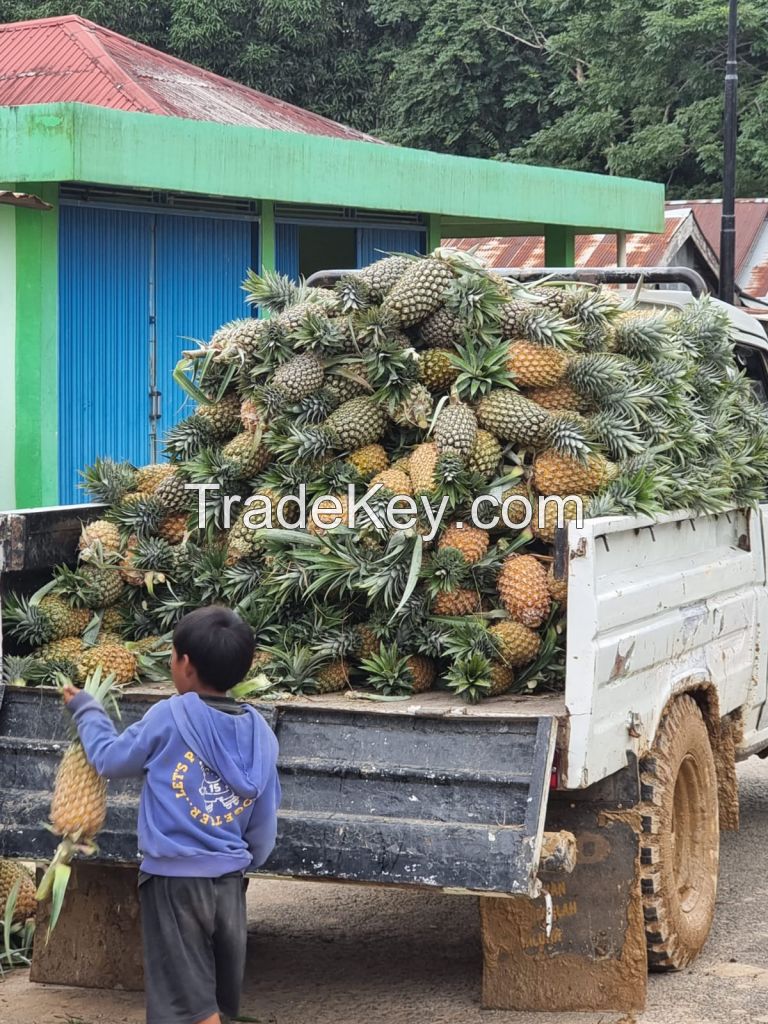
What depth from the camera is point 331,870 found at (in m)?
4.32

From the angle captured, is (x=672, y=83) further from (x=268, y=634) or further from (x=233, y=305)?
(x=268, y=634)

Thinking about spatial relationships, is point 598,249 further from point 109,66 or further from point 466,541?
point 466,541

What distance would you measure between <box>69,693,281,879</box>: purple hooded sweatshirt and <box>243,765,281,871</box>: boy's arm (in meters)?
0.04

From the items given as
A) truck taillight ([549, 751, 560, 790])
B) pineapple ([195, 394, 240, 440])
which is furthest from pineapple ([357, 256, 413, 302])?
truck taillight ([549, 751, 560, 790])

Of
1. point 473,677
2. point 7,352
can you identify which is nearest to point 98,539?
point 473,677

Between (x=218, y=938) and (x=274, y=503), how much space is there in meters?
1.94

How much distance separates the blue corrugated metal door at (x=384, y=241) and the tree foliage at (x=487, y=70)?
12.8 metres

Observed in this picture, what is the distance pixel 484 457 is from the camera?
5.25 metres

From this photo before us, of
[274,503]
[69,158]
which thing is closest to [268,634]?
[274,503]

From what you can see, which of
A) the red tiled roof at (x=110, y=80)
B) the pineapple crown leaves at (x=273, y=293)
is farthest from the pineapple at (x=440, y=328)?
the red tiled roof at (x=110, y=80)

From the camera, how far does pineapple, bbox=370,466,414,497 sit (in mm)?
5176

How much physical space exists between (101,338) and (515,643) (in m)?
7.51

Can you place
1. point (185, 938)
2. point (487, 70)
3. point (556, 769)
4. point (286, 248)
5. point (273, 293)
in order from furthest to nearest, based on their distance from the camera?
1. point (487, 70)
2. point (286, 248)
3. point (273, 293)
4. point (556, 769)
5. point (185, 938)

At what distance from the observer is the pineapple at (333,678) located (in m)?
5.01
